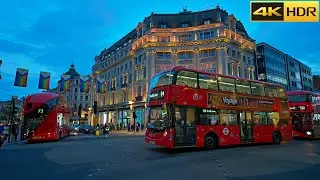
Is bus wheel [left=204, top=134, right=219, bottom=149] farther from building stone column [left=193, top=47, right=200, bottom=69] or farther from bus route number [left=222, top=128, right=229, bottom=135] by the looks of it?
building stone column [left=193, top=47, right=200, bottom=69]

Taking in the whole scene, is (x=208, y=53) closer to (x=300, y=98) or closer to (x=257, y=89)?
(x=300, y=98)

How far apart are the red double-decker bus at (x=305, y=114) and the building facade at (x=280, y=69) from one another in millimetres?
39645

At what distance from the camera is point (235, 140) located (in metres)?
15.8

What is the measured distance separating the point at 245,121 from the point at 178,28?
116 ft

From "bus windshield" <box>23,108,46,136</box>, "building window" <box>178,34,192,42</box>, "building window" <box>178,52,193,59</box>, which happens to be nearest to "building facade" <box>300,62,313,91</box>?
"building window" <box>178,52,193,59</box>

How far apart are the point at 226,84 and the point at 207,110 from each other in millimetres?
2334

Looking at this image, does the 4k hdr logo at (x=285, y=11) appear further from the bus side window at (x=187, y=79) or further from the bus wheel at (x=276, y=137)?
the bus wheel at (x=276, y=137)

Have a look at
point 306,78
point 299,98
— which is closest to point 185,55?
point 299,98

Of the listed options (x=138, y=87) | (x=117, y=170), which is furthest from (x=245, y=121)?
(x=138, y=87)

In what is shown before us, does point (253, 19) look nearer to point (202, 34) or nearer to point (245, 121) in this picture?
point (245, 121)

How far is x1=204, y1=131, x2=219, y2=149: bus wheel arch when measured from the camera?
14.6 meters

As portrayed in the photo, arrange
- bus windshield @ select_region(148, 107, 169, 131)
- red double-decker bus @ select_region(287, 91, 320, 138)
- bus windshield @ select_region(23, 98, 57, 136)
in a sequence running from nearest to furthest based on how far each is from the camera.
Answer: bus windshield @ select_region(148, 107, 169, 131) → bus windshield @ select_region(23, 98, 57, 136) → red double-decker bus @ select_region(287, 91, 320, 138)

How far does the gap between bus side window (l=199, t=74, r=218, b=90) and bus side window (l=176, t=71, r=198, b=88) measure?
41 cm

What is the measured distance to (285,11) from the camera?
413 inches
